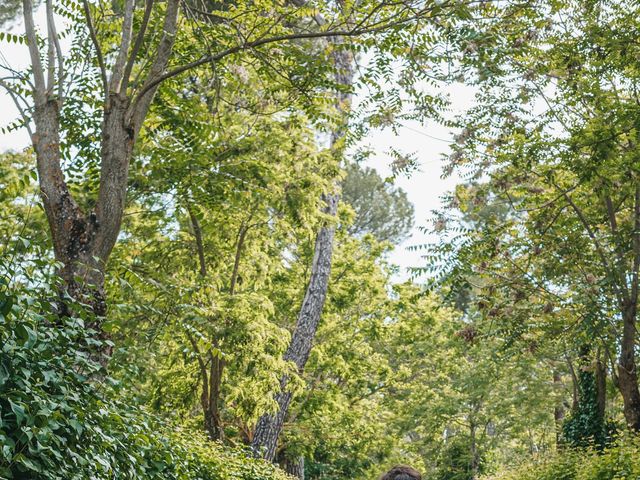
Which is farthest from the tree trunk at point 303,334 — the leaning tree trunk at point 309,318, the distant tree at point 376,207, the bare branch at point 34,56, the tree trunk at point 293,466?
the distant tree at point 376,207

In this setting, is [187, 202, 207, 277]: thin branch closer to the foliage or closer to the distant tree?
the foliage

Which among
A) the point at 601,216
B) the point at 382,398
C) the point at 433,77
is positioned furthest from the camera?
the point at 382,398

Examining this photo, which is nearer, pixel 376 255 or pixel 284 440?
pixel 284 440

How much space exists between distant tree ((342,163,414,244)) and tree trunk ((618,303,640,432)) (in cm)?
2754

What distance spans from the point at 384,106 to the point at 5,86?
5.25 m

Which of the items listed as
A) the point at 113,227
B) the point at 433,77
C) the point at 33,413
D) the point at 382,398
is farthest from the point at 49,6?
the point at 382,398

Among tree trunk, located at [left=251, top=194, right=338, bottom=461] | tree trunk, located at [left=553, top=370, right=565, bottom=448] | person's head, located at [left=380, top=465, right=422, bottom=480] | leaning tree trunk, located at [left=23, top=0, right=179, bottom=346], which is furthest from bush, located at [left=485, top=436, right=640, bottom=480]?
leaning tree trunk, located at [left=23, top=0, right=179, bottom=346]

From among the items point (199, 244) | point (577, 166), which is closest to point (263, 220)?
point (199, 244)

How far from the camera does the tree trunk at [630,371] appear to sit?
1273 cm

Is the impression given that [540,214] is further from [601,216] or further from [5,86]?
[5,86]

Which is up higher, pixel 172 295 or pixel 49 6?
pixel 49 6

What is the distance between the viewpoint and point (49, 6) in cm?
791

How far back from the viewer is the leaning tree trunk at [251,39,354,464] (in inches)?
534

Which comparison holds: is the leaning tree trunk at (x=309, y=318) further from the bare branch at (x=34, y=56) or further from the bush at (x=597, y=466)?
the bare branch at (x=34, y=56)
